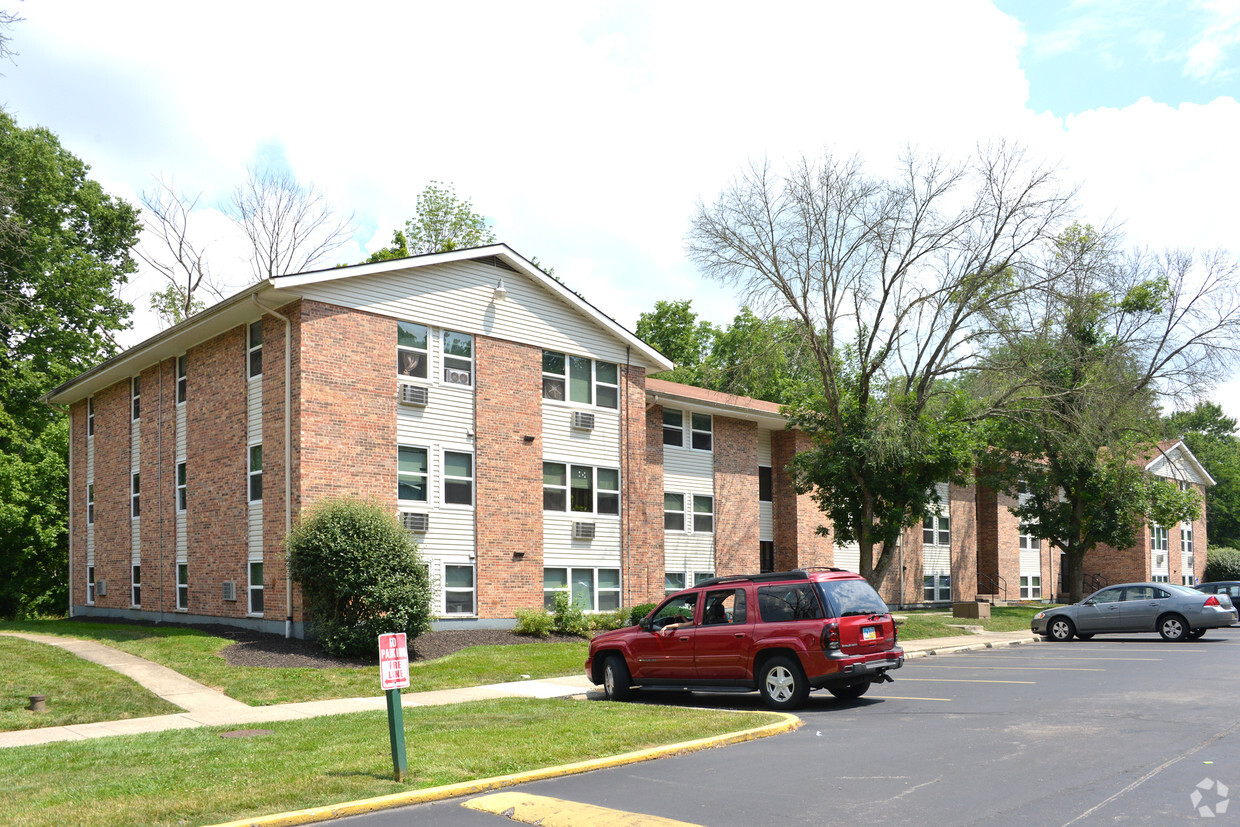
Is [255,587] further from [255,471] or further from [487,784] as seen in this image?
[487,784]

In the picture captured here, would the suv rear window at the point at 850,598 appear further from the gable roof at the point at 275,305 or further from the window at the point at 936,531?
the window at the point at 936,531

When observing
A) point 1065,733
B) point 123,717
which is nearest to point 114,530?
point 123,717

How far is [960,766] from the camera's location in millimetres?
8781

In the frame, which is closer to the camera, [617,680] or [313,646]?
[617,680]

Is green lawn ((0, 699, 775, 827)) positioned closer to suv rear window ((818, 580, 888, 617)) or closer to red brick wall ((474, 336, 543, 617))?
suv rear window ((818, 580, 888, 617))

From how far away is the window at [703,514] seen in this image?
30.3 metres

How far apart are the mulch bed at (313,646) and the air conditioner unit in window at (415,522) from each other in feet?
7.39

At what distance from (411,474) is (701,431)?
1125 cm

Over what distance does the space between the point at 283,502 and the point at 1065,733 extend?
1525 cm

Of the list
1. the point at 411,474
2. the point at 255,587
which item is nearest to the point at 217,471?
the point at 255,587

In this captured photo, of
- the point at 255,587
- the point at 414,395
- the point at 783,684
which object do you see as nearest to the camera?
the point at 783,684

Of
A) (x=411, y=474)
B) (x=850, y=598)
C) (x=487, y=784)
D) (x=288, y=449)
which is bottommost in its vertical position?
(x=487, y=784)

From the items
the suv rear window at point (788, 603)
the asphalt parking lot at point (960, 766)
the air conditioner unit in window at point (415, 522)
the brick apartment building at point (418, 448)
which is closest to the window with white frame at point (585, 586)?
the brick apartment building at point (418, 448)

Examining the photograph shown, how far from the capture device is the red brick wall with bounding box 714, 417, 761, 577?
101 feet
